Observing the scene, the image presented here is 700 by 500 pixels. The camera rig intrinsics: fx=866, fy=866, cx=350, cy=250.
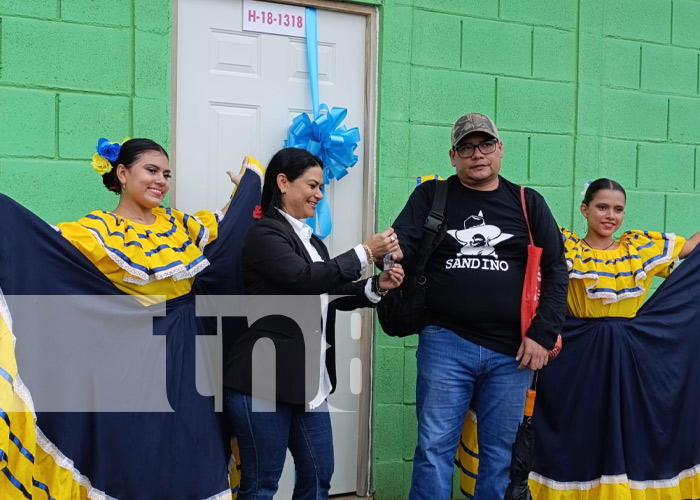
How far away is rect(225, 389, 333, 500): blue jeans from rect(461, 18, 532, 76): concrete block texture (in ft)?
7.76

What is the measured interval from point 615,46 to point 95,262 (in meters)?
3.45

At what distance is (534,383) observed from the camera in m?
3.57

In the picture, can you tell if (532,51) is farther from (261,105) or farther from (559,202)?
(261,105)

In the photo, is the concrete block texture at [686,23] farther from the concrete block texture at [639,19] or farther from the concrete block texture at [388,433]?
the concrete block texture at [388,433]

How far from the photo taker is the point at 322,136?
4.18 metres

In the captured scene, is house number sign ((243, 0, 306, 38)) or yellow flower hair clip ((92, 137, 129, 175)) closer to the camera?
yellow flower hair clip ((92, 137, 129, 175))

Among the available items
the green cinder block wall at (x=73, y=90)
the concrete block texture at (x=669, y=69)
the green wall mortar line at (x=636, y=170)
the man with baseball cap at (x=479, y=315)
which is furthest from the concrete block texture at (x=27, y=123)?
the concrete block texture at (x=669, y=69)

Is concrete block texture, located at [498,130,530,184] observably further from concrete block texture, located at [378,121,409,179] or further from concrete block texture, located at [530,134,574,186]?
concrete block texture, located at [378,121,409,179]

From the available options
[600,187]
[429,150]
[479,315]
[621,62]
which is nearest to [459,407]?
[479,315]

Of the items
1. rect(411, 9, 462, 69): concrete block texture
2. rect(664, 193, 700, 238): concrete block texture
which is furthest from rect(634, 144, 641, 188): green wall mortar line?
rect(411, 9, 462, 69): concrete block texture

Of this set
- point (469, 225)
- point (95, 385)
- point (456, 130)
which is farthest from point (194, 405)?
point (456, 130)

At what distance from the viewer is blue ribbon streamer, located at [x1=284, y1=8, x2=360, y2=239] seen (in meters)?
4.17

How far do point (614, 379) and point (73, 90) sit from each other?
8.96 feet

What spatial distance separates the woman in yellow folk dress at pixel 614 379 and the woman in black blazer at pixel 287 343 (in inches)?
38.5
